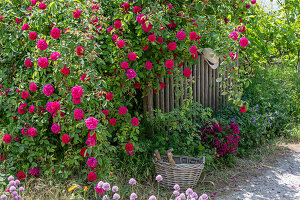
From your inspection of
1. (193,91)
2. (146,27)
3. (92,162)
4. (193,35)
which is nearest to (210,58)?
(193,91)

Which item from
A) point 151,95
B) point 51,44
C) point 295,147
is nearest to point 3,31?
point 51,44

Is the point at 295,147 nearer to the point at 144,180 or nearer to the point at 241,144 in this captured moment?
the point at 241,144

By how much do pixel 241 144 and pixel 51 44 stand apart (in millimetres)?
2989

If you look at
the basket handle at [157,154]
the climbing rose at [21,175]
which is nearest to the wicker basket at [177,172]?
the basket handle at [157,154]

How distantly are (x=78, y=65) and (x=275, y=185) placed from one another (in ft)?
8.49

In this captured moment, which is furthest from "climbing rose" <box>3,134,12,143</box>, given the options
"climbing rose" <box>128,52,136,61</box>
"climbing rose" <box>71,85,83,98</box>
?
"climbing rose" <box>128,52,136,61</box>

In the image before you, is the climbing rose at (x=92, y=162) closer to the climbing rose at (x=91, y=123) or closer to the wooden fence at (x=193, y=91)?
the climbing rose at (x=91, y=123)

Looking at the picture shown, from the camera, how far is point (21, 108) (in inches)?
123

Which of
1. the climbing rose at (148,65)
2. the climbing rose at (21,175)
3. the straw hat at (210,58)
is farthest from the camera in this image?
the straw hat at (210,58)

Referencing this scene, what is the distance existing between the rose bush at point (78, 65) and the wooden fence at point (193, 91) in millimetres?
332

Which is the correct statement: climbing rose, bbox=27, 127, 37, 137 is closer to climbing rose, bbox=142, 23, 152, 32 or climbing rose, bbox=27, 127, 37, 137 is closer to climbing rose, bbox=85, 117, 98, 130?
climbing rose, bbox=85, 117, 98, 130

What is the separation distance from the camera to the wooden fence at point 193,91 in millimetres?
4141

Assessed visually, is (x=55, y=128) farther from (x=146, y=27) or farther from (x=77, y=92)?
(x=146, y=27)

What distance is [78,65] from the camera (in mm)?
2789
